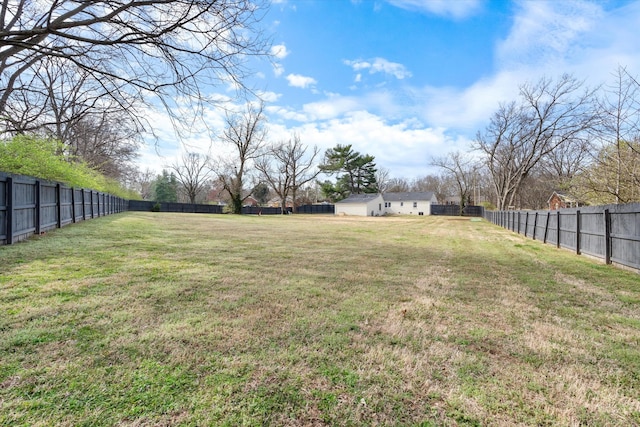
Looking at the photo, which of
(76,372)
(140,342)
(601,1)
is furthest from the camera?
(601,1)

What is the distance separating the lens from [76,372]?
5.71 feet

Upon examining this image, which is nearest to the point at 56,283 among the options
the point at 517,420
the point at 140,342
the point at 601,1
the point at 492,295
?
the point at 140,342

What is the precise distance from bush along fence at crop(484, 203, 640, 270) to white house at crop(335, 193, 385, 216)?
98.7ft

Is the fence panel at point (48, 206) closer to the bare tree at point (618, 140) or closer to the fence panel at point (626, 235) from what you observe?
the fence panel at point (626, 235)

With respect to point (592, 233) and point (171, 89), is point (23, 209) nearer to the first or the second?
point (171, 89)

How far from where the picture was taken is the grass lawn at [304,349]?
1.53 meters

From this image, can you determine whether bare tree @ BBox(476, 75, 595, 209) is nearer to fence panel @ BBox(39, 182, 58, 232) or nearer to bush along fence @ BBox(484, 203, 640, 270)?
→ bush along fence @ BBox(484, 203, 640, 270)

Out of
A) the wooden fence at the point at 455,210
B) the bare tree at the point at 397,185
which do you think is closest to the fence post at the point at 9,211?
the wooden fence at the point at 455,210

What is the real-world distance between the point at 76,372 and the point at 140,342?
427 mm

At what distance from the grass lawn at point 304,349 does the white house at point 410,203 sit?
135ft

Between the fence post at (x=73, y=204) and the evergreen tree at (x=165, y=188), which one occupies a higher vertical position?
the evergreen tree at (x=165, y=188)

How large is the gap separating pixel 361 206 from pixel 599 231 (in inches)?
1352

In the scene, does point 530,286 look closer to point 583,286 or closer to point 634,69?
point 583,286

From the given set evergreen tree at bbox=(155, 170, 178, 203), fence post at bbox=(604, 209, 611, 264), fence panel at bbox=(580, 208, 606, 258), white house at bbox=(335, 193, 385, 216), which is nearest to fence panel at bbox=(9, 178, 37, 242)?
fence post at bbox=(604, 209, 611, 264)
